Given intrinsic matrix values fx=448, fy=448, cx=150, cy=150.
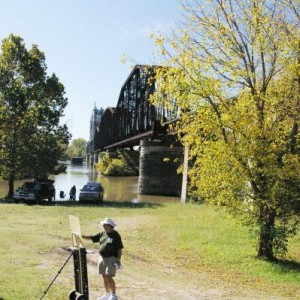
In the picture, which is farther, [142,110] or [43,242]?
[142,110]

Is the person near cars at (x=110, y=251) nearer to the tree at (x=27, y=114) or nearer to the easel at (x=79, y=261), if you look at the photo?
the easel at (x=79, y=261)

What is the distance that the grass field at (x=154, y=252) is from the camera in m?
11.5

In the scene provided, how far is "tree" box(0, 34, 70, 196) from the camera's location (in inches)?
1443

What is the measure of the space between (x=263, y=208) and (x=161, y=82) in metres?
5.67

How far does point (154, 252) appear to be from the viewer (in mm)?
17234

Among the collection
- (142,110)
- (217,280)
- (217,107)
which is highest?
(142,110)

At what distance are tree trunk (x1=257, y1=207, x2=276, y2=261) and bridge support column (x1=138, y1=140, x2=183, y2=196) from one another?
35.2 metres

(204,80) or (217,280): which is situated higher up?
(204,80)

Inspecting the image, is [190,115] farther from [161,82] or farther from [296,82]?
[296,82]

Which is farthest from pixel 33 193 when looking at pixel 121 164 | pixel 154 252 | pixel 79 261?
pixel 121 164

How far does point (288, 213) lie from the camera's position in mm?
15648

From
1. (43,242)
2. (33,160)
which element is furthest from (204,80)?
(33,160)

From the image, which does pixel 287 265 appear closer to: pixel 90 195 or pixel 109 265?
pixel 109 265

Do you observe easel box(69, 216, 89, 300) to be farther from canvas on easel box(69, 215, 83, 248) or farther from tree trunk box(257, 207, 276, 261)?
tree trunk box(257, 207, 276, 261)
